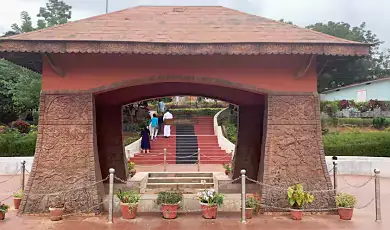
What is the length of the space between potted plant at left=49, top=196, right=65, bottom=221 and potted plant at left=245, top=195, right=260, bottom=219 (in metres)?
3.78

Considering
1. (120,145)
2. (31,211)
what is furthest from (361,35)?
(31,211)

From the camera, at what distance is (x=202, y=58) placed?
8.57 metres

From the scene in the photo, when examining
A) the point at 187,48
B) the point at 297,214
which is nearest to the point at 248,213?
the point at 297,214

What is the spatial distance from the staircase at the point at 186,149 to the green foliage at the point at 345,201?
11390 millimetres

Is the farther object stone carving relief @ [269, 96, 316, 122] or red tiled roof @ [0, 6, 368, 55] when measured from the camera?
stone carving relief @ [269, 96, 316, 122]

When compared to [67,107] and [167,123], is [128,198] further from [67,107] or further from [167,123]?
[167,123]

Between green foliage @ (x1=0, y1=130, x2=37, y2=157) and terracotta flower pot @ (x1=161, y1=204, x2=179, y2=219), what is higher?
green foliage @ (x1=0, y1=130, x2=37, y2=157)

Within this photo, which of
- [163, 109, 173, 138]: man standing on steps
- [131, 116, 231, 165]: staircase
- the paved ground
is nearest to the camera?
the paved ground

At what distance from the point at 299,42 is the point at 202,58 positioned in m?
2.08

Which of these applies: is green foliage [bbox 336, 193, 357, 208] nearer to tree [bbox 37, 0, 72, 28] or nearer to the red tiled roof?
the red tiled roof

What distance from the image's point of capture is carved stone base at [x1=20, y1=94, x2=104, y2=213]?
8219mm

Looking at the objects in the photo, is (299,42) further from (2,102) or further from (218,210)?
(2,102)

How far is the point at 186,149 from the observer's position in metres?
21.9

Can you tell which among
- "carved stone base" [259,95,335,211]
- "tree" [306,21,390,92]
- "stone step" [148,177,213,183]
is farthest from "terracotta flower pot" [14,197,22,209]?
"tree" [306,21,390,92]
